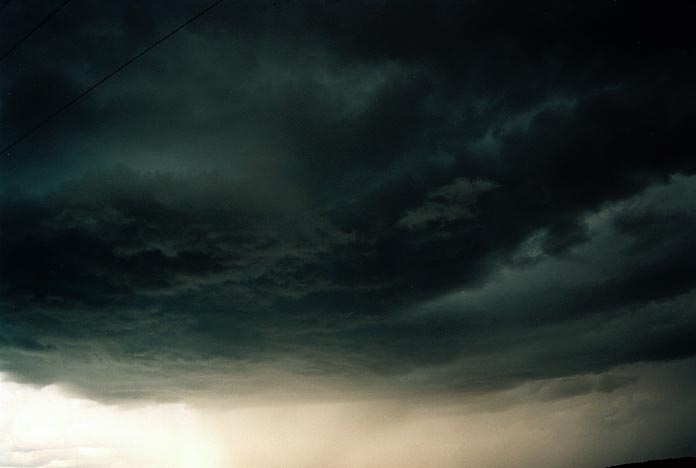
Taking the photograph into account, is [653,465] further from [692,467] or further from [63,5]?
[63,5]

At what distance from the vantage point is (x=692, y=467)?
25.4 metres

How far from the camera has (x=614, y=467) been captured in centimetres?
2848

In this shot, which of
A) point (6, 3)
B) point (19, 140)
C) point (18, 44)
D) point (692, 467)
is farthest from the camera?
point (692, 467)

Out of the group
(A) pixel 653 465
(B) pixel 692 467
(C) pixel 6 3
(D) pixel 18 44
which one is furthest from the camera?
(A) pixel 653 465

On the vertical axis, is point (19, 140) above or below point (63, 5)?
below

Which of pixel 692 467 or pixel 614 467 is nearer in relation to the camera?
pixel 692 467

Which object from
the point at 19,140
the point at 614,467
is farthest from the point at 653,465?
the point at 19,140

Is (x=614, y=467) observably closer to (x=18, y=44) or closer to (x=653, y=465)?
(x=653, y=465)

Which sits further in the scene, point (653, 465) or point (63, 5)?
point (653, 465)

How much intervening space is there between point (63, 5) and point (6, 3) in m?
1.03

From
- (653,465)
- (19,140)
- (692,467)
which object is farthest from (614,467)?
(19,140)

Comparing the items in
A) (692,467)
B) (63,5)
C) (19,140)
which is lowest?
(692,467)

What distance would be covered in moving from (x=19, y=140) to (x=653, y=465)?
35632mm

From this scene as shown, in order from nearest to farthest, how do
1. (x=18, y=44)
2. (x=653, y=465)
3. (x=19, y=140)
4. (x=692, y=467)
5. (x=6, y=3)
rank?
(x=6, y=3) < (x=18, y=44) < (x=19, y=140) < (x=692, y=467) < (x=653, y=465)
